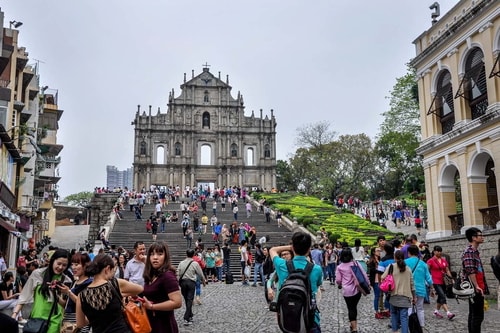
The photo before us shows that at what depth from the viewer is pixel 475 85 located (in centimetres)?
1703

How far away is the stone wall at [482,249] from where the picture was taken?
13961mm

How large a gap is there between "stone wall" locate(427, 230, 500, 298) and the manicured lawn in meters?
7.18

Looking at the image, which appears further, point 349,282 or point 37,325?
point 349,282

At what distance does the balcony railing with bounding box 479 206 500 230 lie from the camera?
608 inches

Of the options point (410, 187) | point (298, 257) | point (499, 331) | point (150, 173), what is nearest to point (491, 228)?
point (499, 331)

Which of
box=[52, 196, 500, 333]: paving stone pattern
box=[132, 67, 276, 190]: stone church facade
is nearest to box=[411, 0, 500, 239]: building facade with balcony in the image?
box=[52, 196, 500, 333]: paving stone pattern

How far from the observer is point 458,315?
10727mm

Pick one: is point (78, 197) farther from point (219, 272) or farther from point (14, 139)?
point (219, 272)

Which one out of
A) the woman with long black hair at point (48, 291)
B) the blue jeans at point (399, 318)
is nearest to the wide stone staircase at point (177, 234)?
the blue jeans at point (399, 318)

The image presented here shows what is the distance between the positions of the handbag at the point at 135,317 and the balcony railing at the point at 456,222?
1590cm

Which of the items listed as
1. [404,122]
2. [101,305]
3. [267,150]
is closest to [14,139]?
[101,305]

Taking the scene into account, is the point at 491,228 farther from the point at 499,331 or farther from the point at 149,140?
the point at 149,140

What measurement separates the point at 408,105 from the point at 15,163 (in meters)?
27.7

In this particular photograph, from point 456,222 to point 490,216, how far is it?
2367 mm
